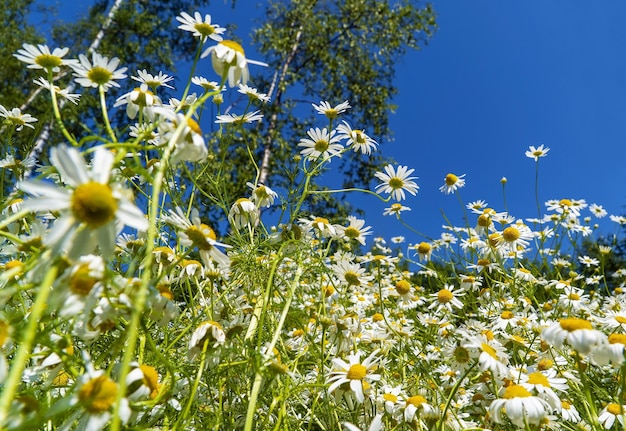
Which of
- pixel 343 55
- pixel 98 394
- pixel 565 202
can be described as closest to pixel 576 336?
pixel 98 394

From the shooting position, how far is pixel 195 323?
2.49 ft

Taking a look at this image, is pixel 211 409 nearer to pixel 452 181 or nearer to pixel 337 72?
pixel 452 181

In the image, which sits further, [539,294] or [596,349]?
[539,294]

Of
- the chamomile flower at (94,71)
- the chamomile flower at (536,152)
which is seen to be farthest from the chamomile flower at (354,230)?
the chamomile flower at (536,152)

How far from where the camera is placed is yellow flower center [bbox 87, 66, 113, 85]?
0.72 meters

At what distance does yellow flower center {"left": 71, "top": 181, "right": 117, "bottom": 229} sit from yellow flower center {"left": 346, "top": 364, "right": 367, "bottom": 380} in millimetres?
582

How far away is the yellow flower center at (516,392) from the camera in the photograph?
2.48ft

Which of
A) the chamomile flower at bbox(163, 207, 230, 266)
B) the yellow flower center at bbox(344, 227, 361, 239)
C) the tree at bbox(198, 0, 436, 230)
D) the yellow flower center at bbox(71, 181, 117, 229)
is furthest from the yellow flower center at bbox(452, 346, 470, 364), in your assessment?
the tree at bbox(198, 0, 436, 230)

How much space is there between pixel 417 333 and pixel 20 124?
53.1 inches

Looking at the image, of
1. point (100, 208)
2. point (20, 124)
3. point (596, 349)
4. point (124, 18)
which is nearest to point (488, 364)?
point (596, 349)

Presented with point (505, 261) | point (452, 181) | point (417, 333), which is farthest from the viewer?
point (452, 181)

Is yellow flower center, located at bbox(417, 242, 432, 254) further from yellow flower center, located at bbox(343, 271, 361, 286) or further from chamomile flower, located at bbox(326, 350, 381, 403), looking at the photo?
chamomile flower, located at bbox(326, 350, 381, 403)

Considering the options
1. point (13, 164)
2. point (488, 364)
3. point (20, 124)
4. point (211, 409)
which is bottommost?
point (211, 409)

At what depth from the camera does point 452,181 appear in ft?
6.58
